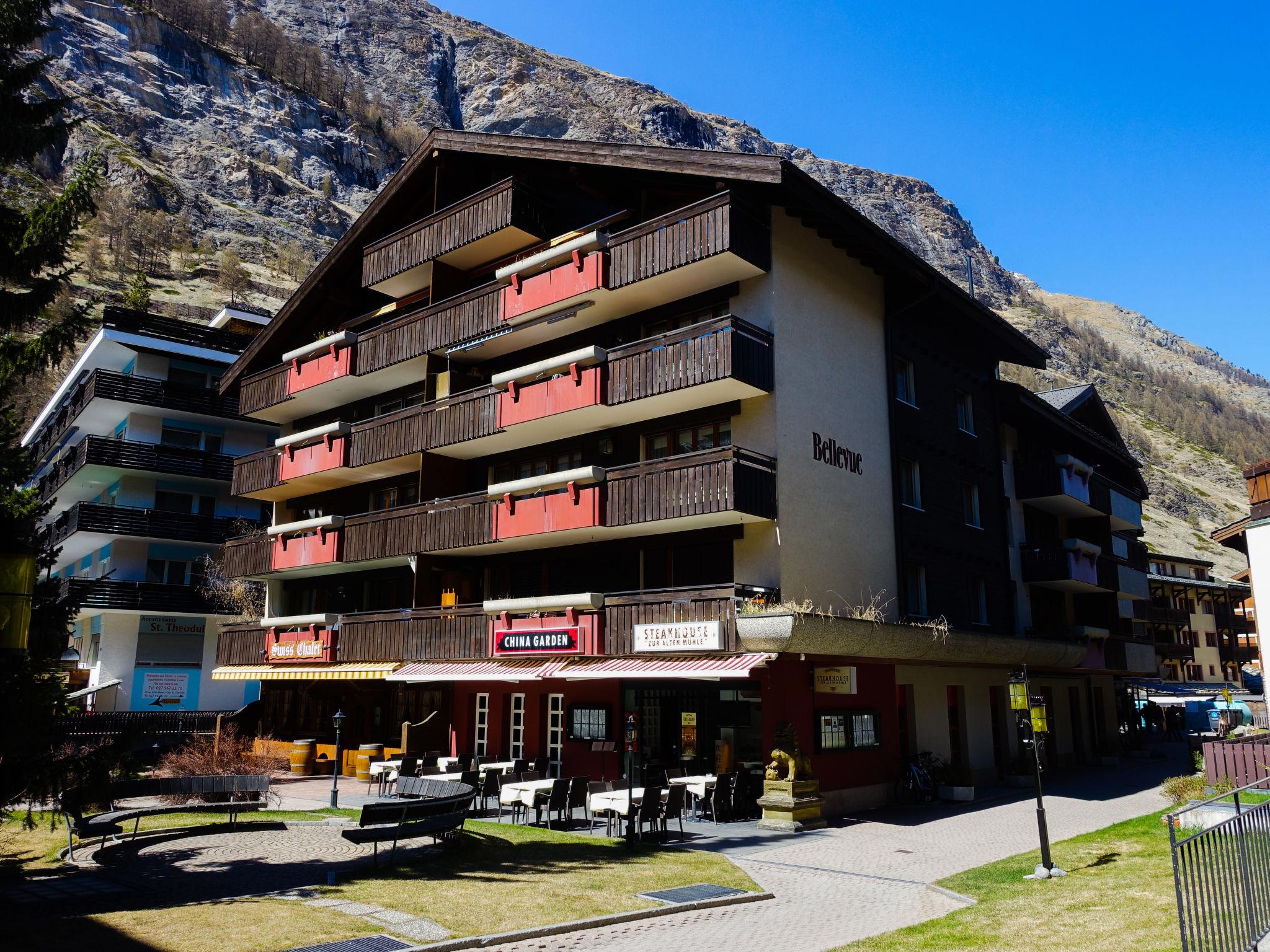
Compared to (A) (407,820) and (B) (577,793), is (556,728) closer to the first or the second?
(B) (577,793)

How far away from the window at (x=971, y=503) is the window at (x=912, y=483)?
3336mm

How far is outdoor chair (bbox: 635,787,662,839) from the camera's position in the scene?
1781 cm

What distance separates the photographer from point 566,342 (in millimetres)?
28516

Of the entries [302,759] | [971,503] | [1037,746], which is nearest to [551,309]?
[971,503]

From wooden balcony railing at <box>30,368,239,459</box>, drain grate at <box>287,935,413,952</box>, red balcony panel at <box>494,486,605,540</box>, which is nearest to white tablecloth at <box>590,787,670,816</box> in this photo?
red balcony panel at <box>494,486,605,540</box>

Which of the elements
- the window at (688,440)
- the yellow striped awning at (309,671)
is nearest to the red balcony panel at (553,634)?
the yellow striped awning at (309,671)

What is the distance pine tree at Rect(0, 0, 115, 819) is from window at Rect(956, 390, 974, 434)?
2489 cm

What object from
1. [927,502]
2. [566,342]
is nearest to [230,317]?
[566,342]

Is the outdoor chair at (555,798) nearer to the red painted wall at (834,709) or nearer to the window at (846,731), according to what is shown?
the red painted wall at (834,709)

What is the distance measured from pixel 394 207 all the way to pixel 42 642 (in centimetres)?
2208

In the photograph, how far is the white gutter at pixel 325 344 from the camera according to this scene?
106ft

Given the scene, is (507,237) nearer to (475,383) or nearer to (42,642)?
(475,383)

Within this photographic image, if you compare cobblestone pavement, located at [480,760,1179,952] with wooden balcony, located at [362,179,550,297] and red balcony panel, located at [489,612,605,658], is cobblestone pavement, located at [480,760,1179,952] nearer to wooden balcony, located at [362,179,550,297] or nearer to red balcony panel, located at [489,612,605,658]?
red balcony panel, located at [489,612,605,658]

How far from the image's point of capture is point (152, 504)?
44.5 meters
